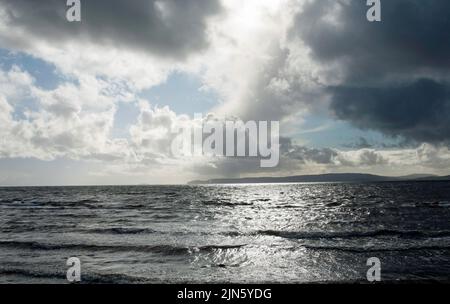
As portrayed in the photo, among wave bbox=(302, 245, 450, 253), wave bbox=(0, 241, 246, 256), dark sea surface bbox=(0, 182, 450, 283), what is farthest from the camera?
wave bbox=(302, 245, 450, 253)

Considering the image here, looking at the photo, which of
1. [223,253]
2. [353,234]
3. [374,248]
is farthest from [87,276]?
[353,234]

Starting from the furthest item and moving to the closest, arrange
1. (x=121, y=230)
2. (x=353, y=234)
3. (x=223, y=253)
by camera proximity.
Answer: (x=121, y=230)
(x=353, y=234)
(x=223, y=253)

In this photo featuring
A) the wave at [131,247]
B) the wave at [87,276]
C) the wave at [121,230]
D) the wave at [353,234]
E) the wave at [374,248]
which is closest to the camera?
the wave at [87,276]

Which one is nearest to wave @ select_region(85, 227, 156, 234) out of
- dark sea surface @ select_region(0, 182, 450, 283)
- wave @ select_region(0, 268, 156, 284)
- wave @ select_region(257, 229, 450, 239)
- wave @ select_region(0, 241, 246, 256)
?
dark sea surface @ select_region(0, 182, 450, 283)

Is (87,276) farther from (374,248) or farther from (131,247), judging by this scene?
(374,248)

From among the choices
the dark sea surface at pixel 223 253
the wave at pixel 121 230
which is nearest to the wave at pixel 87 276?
the dark sea surface at pixel 223 253

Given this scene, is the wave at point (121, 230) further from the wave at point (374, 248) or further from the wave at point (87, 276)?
the wave at point (374, 248)

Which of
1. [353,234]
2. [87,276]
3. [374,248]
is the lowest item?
[353,234]

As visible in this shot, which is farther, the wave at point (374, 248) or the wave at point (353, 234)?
the wave at point (353, 234)

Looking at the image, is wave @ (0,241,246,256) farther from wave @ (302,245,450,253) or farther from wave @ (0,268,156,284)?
wave @ (302,245,450,253)

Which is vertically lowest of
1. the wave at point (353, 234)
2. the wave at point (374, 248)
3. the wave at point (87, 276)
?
the wave at point (353, 234)

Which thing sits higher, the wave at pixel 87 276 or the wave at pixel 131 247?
the wave at pixel 87 276
